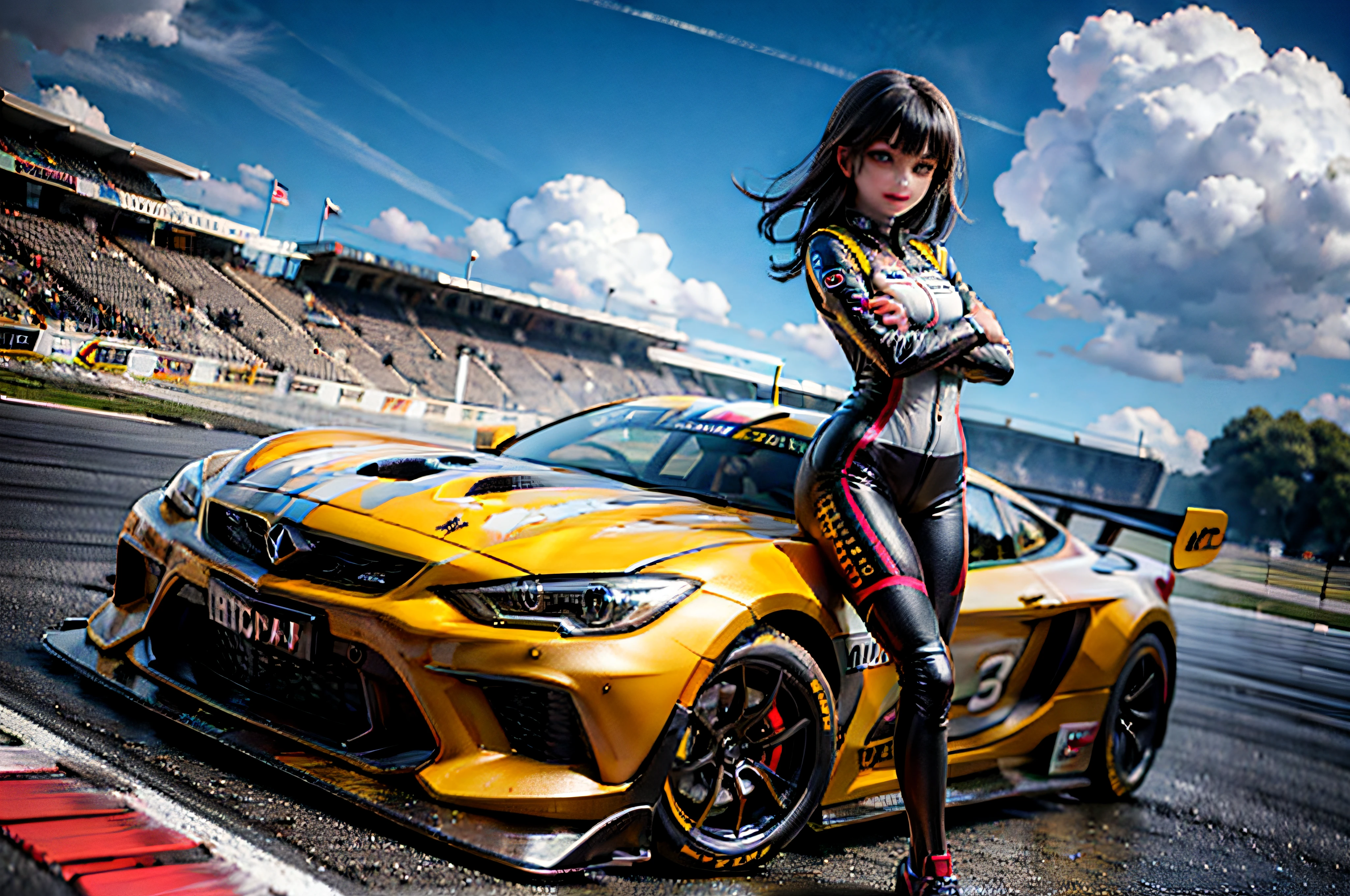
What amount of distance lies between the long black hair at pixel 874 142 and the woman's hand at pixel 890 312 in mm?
287

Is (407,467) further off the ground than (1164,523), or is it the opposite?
(1164,523)

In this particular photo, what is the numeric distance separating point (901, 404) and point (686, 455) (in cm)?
100

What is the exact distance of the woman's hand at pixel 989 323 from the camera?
81.3 inches

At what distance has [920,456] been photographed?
2.09 meters

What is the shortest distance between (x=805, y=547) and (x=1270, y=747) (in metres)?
5.22

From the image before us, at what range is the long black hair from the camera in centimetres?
206

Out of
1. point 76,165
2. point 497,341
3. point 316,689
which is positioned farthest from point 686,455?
point 497,341

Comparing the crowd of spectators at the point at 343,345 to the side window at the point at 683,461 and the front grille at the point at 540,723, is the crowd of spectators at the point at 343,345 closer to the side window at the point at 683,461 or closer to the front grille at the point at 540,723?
the side window at the point at 683,461

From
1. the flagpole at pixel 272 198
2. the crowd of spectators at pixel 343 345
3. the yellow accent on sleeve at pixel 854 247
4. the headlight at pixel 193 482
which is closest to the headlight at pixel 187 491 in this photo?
the headlight at pixel 193 482

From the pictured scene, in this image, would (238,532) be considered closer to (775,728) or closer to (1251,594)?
(775,728)

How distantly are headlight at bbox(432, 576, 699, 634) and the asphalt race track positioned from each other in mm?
471

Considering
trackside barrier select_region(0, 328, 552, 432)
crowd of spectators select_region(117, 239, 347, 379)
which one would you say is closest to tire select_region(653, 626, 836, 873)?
trackside barrier select_region(0, 328, 552, 432)

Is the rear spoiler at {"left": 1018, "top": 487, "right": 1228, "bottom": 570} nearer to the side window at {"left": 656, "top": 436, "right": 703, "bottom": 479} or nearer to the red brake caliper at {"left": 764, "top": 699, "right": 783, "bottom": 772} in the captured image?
the side window at {"left": 656, "top": 436, "right": 703, "bottom": 479}

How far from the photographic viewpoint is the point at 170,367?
30.1 ft
